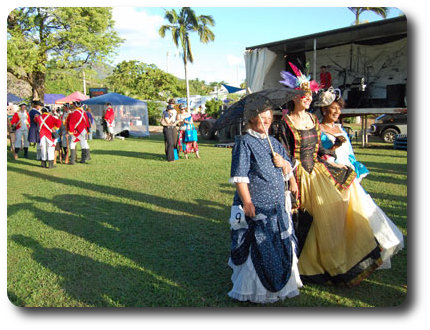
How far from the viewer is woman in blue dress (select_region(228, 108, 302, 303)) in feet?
10.2

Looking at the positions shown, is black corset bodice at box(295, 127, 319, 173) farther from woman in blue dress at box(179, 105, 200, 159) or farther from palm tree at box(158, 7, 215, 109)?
palm tree at box(158, 7, 215, 109)

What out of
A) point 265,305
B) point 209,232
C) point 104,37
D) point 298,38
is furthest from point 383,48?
point 104,37

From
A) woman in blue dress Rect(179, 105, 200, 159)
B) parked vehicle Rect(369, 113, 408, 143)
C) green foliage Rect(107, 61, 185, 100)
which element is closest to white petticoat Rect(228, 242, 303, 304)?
woman in blue dress Rect(179, 105, 200, 159)

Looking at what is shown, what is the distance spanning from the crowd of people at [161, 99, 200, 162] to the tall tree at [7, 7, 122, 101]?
12.0m

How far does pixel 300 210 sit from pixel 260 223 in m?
0.74

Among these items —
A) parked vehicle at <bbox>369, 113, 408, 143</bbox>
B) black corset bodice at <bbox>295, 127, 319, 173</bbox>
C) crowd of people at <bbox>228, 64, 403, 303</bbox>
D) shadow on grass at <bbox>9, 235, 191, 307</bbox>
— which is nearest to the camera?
crowd of people at <bbox>228, 64, 403, 303</bbox>

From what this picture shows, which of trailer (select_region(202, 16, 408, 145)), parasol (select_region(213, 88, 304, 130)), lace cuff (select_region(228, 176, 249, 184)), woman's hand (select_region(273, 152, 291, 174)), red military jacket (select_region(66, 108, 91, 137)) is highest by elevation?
trailer (select_region(202, 16, 408, 145))

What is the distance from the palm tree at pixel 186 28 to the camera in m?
28.3

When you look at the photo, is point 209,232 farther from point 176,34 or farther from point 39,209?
point 176,34

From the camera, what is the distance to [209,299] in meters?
3.38

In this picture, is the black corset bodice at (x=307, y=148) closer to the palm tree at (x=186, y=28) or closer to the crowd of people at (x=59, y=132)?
the crowd of people at (x=59, y=132)

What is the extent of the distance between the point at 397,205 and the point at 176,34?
25529 millimetres

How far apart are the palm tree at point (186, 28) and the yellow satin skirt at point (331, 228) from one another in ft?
88.3

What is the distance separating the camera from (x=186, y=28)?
28781 millimetres
